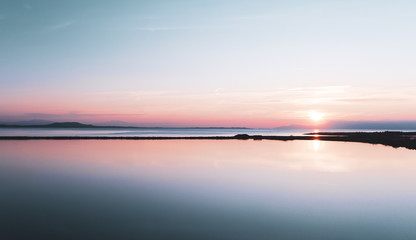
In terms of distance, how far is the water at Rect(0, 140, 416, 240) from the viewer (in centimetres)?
986

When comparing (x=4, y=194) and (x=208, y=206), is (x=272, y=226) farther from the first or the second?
(x=4, y=194)

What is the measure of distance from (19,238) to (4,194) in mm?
7131

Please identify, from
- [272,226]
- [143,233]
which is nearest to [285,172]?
[272,226]

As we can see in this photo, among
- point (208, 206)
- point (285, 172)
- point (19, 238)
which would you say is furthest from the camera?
point (285, 172)

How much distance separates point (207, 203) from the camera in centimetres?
1366

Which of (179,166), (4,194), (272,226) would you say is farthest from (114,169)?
(272,226)

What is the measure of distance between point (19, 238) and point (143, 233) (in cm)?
355

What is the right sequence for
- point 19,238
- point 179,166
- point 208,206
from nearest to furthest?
point 19,238
point 208,206
point 179,166

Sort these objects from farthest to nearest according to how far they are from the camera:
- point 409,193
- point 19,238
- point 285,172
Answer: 1. point 285,172
2. point 409,193
3. point 19,238

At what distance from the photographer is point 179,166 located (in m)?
25.6

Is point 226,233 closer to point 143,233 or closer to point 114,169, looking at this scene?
point 143,233

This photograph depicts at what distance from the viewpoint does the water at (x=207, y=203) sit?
32.3 feet

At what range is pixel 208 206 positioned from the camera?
13.1 meters

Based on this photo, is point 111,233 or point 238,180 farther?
point 238,180
